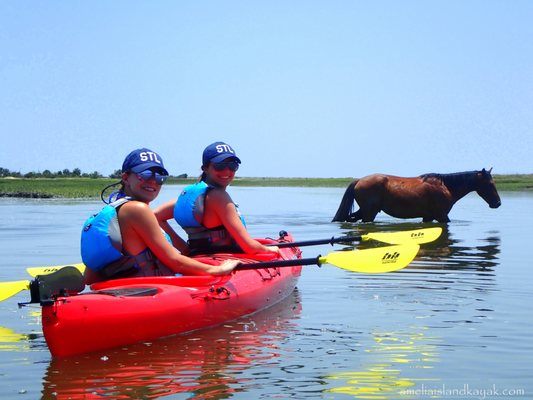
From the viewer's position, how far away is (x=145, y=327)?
25.7 ft

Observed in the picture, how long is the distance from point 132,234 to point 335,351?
2150 mm

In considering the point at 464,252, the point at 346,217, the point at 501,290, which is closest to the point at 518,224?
the point at 346,217

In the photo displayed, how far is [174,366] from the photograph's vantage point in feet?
23.5

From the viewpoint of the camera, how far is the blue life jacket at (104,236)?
7746mm

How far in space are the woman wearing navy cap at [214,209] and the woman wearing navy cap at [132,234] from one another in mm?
1466

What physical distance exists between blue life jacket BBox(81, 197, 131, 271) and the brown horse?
698 inches

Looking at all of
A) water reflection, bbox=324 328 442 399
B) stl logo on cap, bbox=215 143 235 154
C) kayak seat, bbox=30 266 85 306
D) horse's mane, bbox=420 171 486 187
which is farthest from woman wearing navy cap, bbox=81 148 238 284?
horse's mane, bbox=420 171 486 187

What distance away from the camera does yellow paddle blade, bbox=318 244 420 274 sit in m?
9.59

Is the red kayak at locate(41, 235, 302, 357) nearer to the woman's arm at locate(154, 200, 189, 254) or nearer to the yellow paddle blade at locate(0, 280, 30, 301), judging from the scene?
the woman's arm at locate(154, 200, 189, 254)

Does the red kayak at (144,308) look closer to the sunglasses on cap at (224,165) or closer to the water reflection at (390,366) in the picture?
the sunglasses on cap at (224,165)

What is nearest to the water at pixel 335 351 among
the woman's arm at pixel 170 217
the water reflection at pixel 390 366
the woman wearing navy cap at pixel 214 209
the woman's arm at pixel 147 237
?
the water reflection at pixel 390 366

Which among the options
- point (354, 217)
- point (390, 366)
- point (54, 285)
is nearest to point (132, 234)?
point (54, 285)

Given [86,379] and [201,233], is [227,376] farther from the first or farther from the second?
[201,233]

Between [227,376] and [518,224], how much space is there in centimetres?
2084
